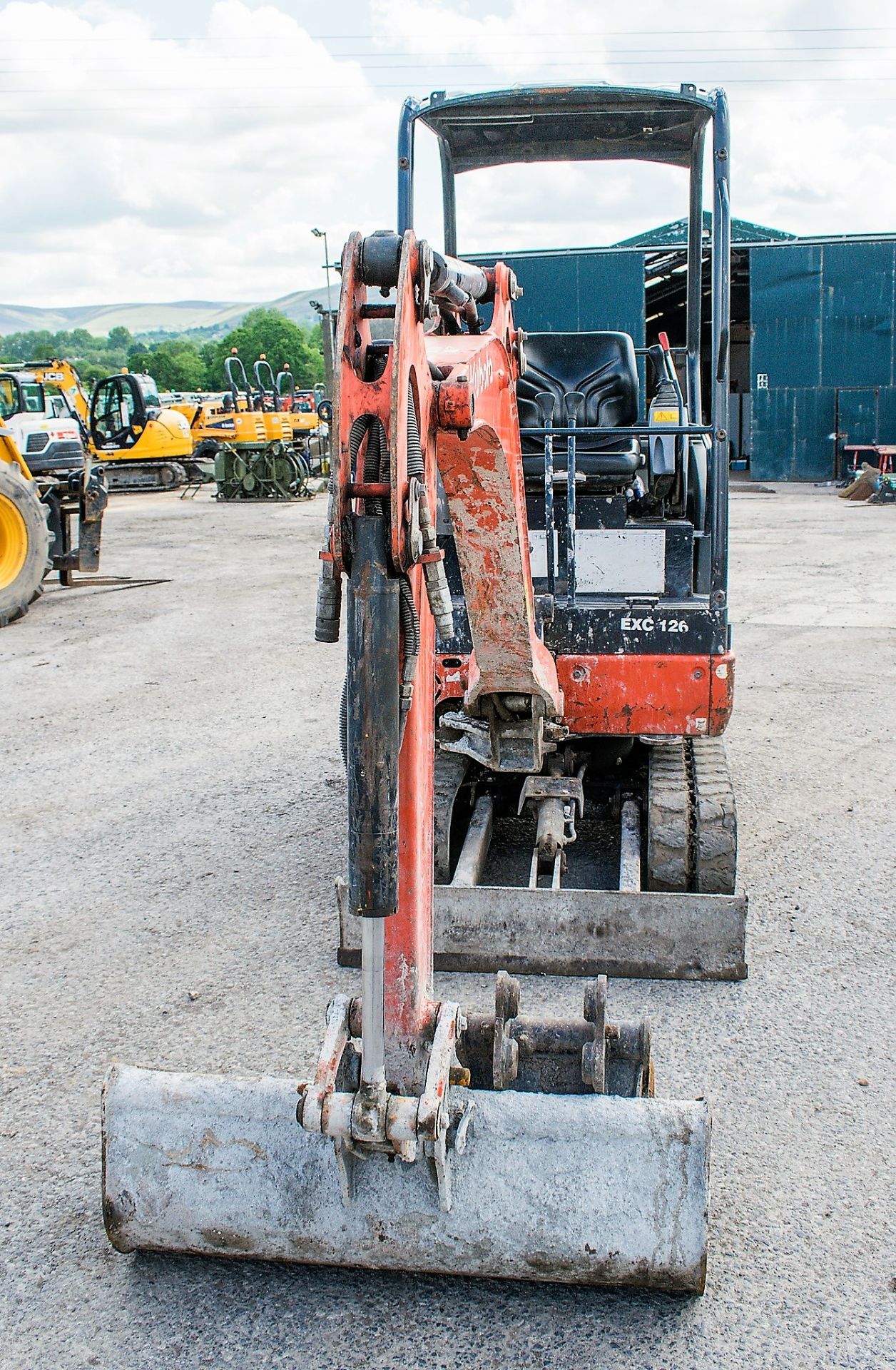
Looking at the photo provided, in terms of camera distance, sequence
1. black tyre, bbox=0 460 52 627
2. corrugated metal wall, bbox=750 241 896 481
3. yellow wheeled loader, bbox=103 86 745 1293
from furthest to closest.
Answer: corrugated metal wall, bbox=750 241 896 481 < black tyre, bbox=0 460 52 627 < yellow wheeled loader, bbox=103 86 745 1293

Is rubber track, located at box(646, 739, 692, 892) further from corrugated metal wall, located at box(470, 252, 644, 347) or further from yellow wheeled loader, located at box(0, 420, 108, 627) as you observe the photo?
corrugated metal wall, located at box(470, 252, 644, 347)

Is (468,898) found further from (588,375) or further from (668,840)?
(588,375)

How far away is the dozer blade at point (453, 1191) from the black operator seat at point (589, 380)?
137 inches

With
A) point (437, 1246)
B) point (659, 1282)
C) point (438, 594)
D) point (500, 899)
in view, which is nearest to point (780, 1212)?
point (659, 1282)

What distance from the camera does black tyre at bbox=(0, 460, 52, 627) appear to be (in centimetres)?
1141

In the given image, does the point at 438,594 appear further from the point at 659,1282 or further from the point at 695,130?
the point at 695,130

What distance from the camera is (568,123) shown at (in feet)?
16.6

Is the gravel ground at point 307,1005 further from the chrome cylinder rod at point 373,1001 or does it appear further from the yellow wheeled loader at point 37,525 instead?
the yellow wheeled loader at point 37,525

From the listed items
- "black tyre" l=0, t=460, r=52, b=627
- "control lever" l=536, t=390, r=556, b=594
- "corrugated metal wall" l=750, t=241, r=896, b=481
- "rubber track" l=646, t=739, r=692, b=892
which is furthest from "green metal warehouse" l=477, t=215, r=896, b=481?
"rubber track" l=646, t=739, r=692, b=892

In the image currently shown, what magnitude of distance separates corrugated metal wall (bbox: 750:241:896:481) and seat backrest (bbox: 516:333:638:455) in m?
20.4

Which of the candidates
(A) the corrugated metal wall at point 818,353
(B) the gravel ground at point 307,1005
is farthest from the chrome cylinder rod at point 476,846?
(A) the corrugated metal wall at point 818,353

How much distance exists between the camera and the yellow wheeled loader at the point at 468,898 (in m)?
2.29

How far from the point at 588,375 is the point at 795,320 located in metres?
20.8

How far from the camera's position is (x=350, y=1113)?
2.48 metres
